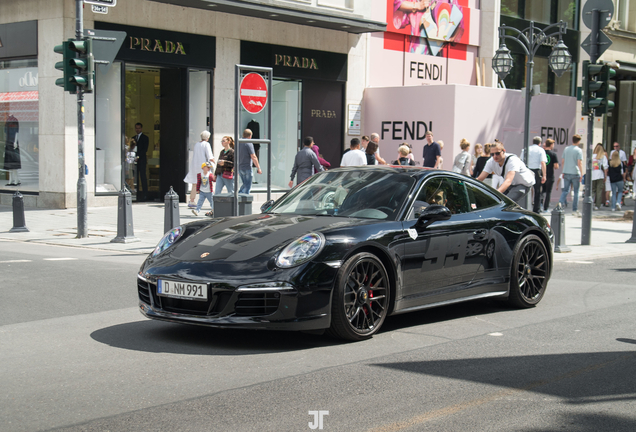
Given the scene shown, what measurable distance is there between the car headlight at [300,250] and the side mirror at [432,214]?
1.11 meters

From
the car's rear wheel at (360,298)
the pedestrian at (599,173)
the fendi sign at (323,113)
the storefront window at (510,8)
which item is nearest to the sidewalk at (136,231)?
the pedestrian at (599,173)

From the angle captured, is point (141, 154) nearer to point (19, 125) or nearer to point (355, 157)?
point (19, 125)

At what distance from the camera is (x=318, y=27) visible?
928 inches

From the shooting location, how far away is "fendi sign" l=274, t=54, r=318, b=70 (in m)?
22.7

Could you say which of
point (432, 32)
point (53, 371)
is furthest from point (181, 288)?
point (432, 32)

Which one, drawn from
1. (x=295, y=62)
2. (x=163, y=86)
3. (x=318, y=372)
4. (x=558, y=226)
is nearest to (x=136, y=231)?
(x=558, y=226)

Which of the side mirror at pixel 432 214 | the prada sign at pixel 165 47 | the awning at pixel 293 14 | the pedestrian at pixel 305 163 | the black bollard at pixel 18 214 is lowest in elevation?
the black bollard at pixel 18 214

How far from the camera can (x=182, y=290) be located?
5801mm

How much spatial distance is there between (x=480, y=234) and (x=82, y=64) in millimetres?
8534

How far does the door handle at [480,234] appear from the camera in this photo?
723cm

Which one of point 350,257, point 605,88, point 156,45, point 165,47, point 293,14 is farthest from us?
point 293,14

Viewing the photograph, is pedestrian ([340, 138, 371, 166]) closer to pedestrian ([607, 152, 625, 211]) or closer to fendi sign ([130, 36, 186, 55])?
fendi sign ([130, 36, 186, 55])

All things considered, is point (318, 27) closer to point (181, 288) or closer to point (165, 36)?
point (165, 36)

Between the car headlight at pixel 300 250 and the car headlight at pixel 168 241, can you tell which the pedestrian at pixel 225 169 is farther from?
the car headlight at pixel 300 250
